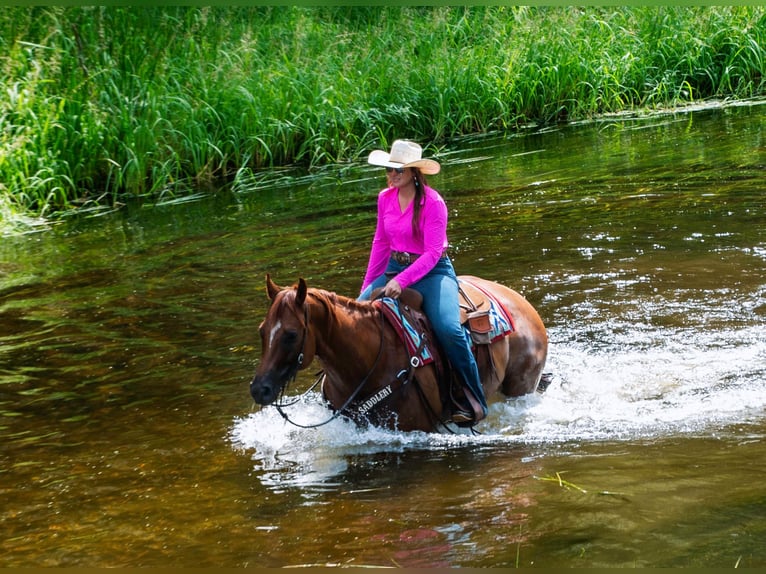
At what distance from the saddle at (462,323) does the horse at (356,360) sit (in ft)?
0.07

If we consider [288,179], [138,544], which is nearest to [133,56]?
[288,179]

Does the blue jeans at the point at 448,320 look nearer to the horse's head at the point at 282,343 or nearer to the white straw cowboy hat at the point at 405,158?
the white straw cowboy hat at the point at 405,158

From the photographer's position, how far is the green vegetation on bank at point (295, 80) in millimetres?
14781

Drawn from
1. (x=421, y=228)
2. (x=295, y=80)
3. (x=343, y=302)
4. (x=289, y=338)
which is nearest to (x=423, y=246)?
(x=421, y=228)

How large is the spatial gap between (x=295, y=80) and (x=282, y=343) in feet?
38.8

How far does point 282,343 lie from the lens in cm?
579

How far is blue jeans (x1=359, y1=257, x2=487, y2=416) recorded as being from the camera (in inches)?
257

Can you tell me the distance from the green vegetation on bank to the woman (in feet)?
28.9

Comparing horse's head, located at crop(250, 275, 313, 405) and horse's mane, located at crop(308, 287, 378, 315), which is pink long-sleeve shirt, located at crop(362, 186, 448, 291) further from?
horse's head, located at crop(250, 275, 313, 405)

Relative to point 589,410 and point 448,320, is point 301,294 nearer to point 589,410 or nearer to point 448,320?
point 448,320

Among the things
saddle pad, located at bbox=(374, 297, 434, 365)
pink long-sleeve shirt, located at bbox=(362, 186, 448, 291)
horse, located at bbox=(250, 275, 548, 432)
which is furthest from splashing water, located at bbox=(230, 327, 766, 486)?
pink long-sleeve shirt, located at bbox=(362, 186, 448, 291)

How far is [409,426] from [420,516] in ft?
4.24

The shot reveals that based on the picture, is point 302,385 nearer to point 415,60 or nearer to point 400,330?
point 400,330

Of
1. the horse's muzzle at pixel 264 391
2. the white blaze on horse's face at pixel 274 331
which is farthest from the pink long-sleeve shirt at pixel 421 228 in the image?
the horse's muzzle at pixel 264 391
